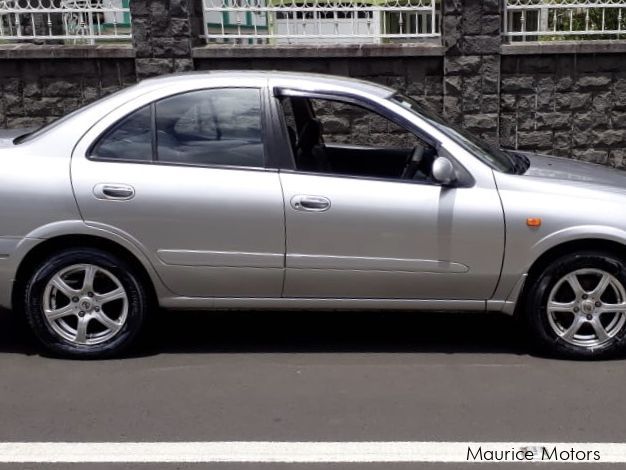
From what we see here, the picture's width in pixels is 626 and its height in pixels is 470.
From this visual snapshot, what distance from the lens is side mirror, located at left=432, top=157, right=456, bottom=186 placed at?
4.71 meters

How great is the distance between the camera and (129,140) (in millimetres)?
4898

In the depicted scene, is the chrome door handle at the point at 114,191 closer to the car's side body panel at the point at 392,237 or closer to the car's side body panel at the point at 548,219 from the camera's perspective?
the car's side body panel at the point at 392,237

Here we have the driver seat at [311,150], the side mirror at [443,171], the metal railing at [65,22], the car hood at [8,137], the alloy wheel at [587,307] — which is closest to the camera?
the side mirror at [443,171]

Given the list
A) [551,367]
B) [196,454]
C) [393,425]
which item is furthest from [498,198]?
[196,454]

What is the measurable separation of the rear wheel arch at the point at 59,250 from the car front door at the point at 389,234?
2.93ft

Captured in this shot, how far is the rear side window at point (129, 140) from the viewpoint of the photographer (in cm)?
486

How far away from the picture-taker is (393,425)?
13.5ft

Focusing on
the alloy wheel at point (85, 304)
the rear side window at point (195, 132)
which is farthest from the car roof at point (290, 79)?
the alloy wheel at point (85, 304)

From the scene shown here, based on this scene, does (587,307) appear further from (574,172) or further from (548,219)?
(574,172)

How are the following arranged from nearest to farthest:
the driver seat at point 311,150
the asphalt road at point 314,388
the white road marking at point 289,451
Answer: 1. the white road marking at point 289,451
2. the asphalt road at point 314,388
3. the driver seat at point 311,150

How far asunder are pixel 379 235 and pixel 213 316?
5.31 feet

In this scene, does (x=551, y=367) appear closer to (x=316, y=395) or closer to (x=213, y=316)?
(x=316, y=395)

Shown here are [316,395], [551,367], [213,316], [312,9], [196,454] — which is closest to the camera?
[196,454]

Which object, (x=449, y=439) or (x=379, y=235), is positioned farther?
(x=379, y=235)
